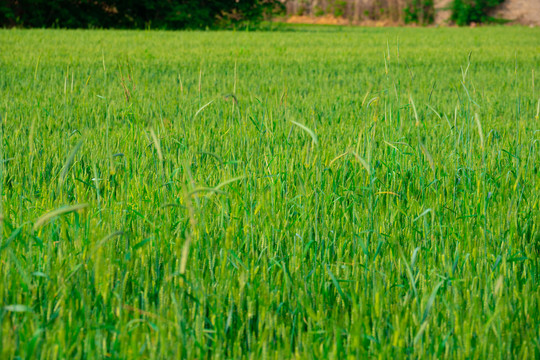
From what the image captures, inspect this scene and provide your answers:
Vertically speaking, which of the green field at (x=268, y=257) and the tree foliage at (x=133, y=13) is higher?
the tree foliage at (x=133, y=13)

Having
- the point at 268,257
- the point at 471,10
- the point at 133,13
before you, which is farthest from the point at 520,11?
the point at 268,257

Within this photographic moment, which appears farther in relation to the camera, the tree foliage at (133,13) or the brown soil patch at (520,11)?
the brown soil patch at (520,11)

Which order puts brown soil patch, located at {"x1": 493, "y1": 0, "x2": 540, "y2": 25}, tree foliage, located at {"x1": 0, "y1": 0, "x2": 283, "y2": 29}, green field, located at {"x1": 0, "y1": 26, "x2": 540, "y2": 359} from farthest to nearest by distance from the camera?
brown soil patch, located at {"x1": 493, "y1": 0, "x2": 540, "y2": 25}, tree foliage, located at {"x1": 0, "y1": 0, "x2": 283, "y2": 29}, green field, located at {"x1": 0, "y1": 26, "x2": 540, "y2": 359}

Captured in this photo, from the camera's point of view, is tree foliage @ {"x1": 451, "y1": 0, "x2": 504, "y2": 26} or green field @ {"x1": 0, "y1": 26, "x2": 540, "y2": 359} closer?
green field @ {"x1": 0, "y1": 26, "x2": 540, "y2": 359}

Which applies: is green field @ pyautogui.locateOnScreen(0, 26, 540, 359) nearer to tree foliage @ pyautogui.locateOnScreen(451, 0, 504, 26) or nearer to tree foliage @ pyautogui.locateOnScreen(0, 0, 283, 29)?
tree foliage @ pyautogui.locateOnScreen(0, 0, 283, 29)

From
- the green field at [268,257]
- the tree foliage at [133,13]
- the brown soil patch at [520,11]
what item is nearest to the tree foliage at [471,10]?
the brown soil patch at [520,11]

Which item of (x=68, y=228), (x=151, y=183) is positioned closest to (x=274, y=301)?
(x=68, y=228)

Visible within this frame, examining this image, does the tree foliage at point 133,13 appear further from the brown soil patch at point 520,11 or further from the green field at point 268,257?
the green field at point 268,257

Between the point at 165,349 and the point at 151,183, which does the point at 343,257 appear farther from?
the point at 151,183

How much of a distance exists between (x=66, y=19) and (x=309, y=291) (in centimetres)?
1704

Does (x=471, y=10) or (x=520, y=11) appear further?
(x=520, y=11)

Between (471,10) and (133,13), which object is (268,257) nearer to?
(133,13)

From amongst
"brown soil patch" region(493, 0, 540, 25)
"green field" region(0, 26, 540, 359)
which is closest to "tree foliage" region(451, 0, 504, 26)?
"brown soil patch" region(493, 0, 540, 25)

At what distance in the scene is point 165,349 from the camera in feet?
2.79
